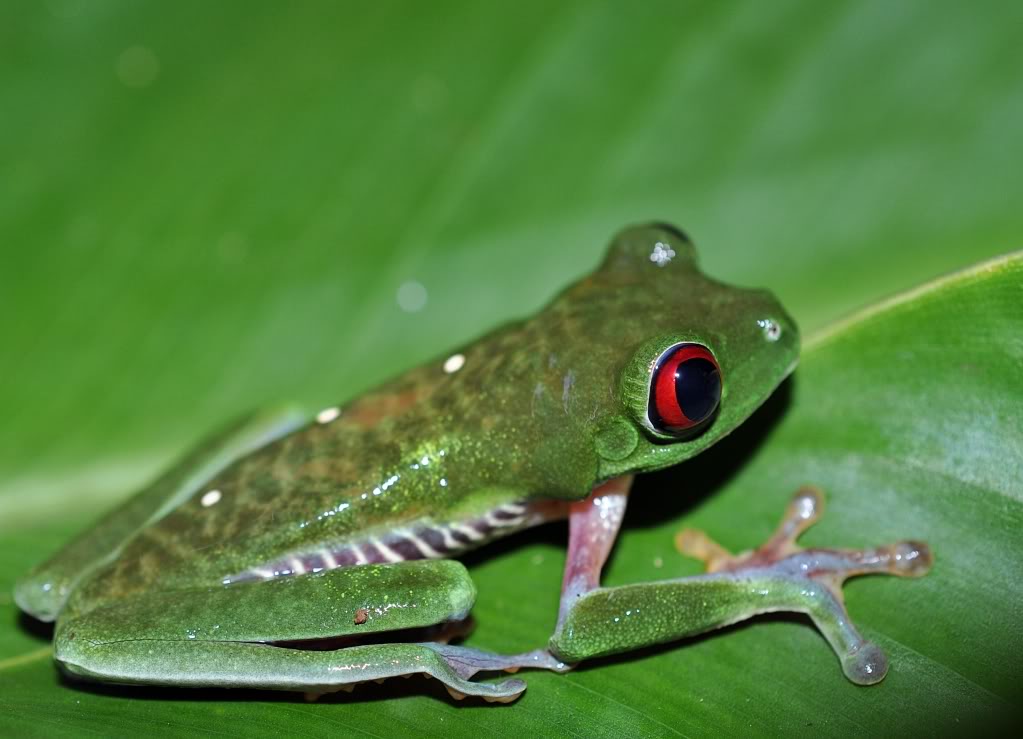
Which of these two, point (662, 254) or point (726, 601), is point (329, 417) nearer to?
point (662, 254)

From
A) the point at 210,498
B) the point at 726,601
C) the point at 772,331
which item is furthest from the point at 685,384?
the point at 210,498

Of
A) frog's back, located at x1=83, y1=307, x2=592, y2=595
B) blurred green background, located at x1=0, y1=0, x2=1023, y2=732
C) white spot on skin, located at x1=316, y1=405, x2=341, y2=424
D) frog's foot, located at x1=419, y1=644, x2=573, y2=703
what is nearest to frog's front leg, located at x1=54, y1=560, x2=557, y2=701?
frog's foot, located at x1=419, y1=644, x2=573, y2=703

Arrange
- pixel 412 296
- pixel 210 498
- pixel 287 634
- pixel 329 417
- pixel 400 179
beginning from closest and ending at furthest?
pixel 287 634 < pixel 210 498 < pixel 329 417 < pixel 412 296 < pixel 400 179

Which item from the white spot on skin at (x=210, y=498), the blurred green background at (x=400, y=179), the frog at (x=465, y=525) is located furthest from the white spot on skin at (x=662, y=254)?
the white spot on skin at (x=210, y=498)

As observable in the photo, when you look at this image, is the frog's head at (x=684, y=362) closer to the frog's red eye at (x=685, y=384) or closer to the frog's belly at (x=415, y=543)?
the frog's red eye at (x=685, y=384)

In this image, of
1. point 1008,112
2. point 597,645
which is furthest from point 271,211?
point 1008,112

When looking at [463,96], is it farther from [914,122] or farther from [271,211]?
[914,122]
